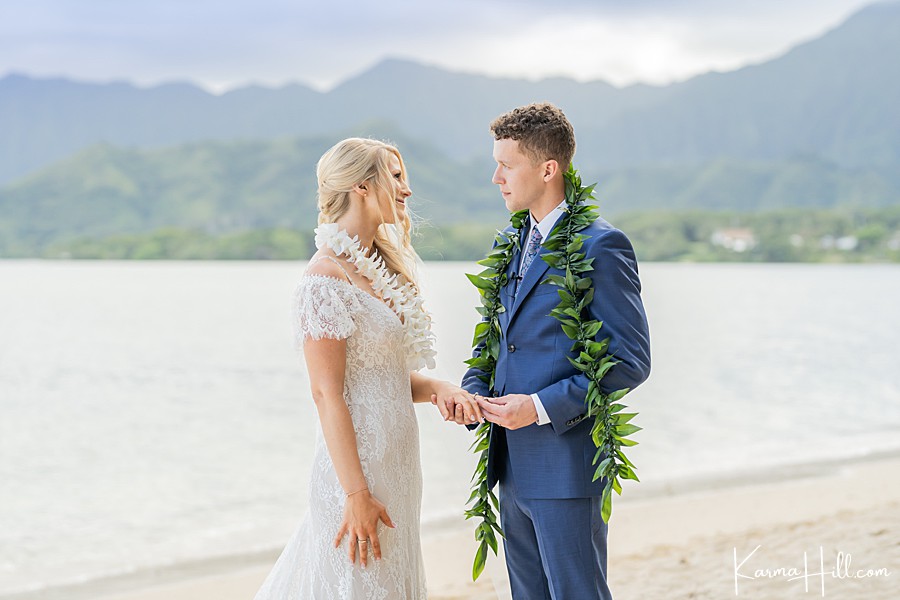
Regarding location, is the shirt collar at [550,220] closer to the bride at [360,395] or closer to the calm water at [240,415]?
the bride at [360,395]

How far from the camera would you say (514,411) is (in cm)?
265

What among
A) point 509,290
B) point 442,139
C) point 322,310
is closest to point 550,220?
point 509,290

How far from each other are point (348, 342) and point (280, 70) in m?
128

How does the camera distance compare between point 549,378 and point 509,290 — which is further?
point 509,290

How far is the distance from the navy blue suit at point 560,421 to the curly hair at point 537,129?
272 mm

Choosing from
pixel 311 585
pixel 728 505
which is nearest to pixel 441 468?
pixel 728 505

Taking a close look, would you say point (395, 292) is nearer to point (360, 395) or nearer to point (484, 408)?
point (360, 395)

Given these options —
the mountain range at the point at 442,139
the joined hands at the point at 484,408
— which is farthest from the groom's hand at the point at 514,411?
the mountain range at the point at 442,139

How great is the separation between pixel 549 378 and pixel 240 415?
41.9 ft

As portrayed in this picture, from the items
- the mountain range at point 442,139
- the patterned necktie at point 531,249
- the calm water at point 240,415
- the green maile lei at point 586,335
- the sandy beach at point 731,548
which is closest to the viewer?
the green maile lei at point 586,335

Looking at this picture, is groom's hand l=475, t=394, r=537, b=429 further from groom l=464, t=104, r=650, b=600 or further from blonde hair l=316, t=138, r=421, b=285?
blonde hair l=316, t=138, r=421, b=285

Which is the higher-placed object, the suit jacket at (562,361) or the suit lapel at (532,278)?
the suit lapel at (532,278)

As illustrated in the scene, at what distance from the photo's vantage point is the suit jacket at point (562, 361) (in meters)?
2.62

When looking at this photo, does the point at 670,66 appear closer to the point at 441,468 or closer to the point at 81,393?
the point at 81,393
